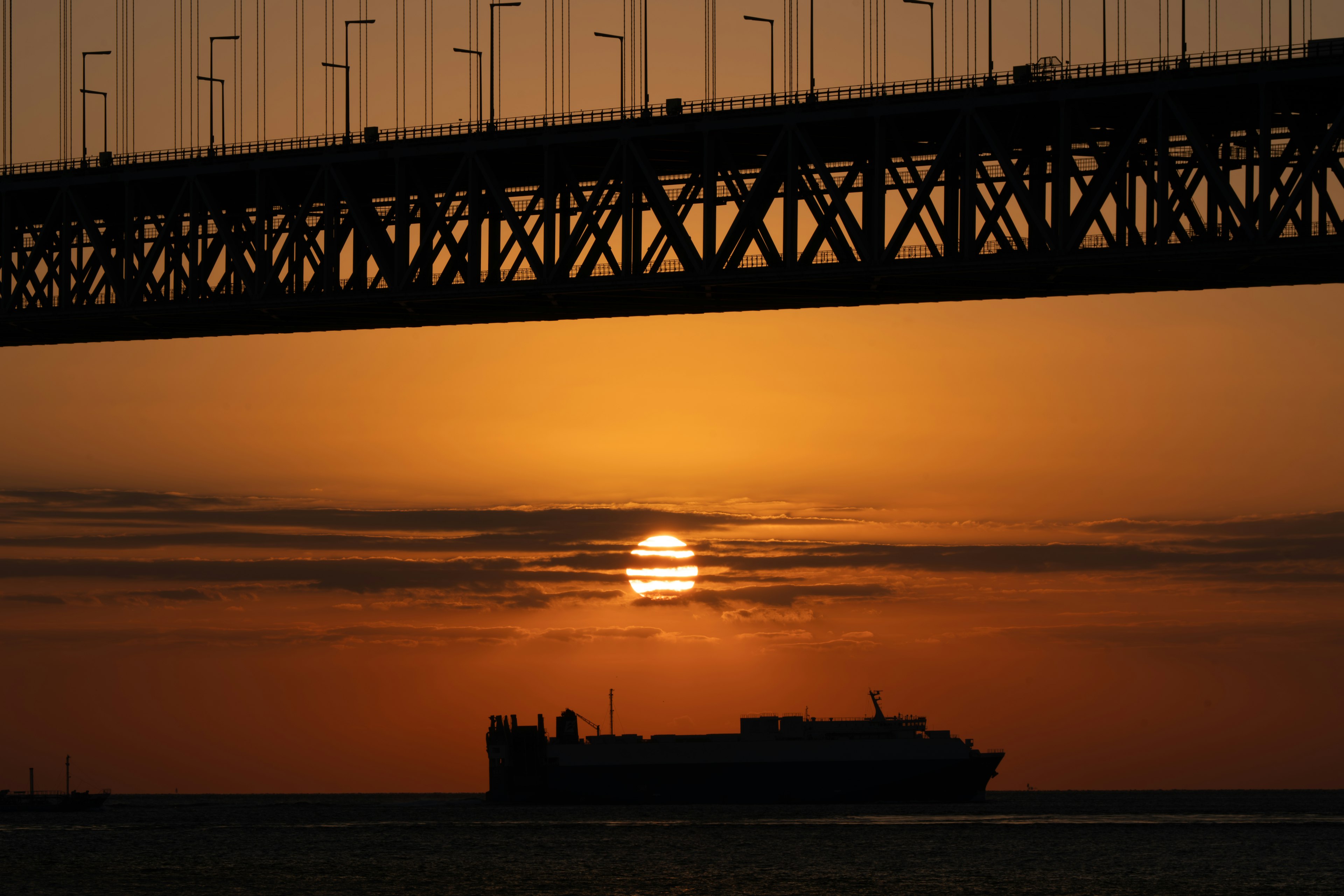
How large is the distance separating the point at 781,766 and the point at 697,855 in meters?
58.9

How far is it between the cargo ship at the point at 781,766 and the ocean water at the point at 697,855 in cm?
267

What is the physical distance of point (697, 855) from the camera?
104m

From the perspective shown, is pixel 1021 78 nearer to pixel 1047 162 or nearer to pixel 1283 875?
pixel 1047 162

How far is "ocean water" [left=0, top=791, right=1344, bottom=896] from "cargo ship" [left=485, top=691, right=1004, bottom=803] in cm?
267

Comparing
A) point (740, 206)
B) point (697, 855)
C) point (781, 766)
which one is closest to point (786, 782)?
point (781, 766)

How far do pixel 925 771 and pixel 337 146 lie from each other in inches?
4701

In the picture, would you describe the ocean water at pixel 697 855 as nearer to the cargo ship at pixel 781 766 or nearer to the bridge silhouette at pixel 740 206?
the cargo ship at pixel 781 766

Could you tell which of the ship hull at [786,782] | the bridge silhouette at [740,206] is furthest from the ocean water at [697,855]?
the bridge silhouette at [740,206]

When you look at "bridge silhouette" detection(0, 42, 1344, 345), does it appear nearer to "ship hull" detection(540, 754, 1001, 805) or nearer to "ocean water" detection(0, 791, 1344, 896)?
"ocean water" detection(0, 791, 1344, 896)

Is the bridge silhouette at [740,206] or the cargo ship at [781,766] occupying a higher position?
the bridge silhouette at [740,206]

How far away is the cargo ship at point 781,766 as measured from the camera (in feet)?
532

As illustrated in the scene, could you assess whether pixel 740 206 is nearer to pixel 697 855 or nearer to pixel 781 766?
pixel 697 855

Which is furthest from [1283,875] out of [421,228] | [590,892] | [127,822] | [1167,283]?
[127,822]

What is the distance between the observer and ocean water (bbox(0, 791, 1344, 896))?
8394 centimetres
